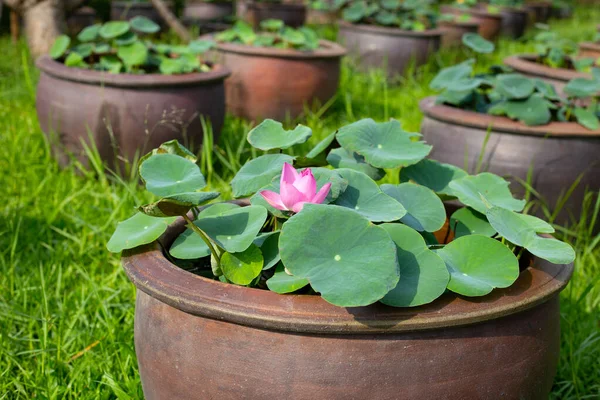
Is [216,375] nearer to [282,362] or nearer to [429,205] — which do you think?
[282,362]

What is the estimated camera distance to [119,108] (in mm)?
2318

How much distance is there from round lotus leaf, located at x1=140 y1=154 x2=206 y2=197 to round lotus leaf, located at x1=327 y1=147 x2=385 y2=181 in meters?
0.27

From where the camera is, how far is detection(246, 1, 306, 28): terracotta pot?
5.62 metres

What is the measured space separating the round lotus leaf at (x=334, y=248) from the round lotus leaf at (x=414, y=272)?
0.04 m

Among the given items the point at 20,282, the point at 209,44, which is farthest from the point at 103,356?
the point at 209,44

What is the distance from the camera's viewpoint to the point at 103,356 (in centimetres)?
146

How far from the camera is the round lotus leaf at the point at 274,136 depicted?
1251mm

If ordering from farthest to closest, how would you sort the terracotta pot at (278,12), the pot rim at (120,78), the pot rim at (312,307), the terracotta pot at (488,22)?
the terracotta pot at (488,22), the terracotta pot at (278,12), the pot rim at (120,78), the pot rim at (312,307)

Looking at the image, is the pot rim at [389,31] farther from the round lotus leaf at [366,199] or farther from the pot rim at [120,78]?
the round lotus leaf at [366,199]

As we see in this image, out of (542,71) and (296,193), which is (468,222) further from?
(542,71)

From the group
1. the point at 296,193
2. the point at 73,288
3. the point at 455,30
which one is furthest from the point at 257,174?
the point at 455,30

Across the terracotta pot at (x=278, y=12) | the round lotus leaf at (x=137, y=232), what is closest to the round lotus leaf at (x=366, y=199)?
the round lotus leaf at (x=137, y=232)

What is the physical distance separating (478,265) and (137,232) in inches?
20.2

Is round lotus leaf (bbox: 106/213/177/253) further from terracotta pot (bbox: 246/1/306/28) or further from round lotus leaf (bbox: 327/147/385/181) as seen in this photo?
terracotta pot (bbox: 246/1/306/28)
